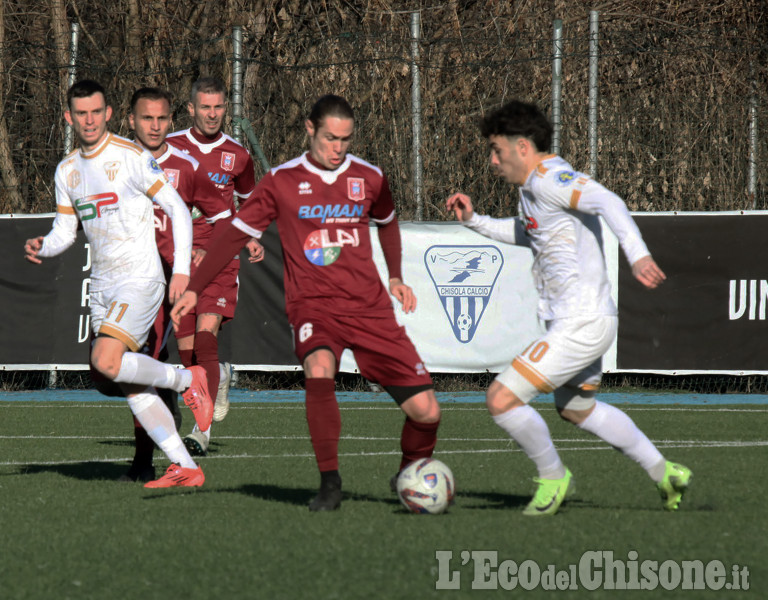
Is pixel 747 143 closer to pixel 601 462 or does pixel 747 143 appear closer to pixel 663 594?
pixel 601 462

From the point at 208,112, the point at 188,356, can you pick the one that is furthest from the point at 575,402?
the point at 208,112

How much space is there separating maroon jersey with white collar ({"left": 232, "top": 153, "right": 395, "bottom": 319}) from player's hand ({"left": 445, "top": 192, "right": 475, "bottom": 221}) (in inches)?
17.4

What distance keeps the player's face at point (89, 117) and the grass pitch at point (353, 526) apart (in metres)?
1.84

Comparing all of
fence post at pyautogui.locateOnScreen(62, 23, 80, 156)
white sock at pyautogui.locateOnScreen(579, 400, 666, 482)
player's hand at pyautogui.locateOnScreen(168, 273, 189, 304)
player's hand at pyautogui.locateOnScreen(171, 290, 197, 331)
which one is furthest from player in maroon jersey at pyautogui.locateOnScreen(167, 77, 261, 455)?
fence post at pyautogui.locateOnScreen(62, 23, 80, 156)

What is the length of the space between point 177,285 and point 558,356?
1984mm

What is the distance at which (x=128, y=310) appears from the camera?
6.59 metres

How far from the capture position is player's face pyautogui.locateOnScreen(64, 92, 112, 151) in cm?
670

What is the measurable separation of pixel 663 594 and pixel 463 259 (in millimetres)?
8756

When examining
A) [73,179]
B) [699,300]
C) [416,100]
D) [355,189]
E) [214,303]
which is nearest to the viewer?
[355,189]

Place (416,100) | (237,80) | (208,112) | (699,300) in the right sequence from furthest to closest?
(237,80) < (416,100) < (699,300) < (208,112)

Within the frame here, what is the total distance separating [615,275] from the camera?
12.6 metres

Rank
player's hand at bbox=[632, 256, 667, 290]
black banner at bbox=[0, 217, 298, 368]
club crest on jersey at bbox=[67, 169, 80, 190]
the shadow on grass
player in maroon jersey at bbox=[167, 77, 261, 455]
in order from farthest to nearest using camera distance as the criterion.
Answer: black banner at bbox=[0, 217, 298, 368], player in maroon jersey at bbox=[167, 77, 261, 455], the shadow on grass, club crest on jersey at bbox=[67, 169, 80, 190], player's hand at bbox=[632, 256, 667, 290]

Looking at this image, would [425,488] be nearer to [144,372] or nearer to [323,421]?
[323,421]

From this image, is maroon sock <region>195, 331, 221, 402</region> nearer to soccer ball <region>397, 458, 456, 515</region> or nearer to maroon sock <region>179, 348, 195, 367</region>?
maroon sock <region>179, 348, 195, 367</region>
